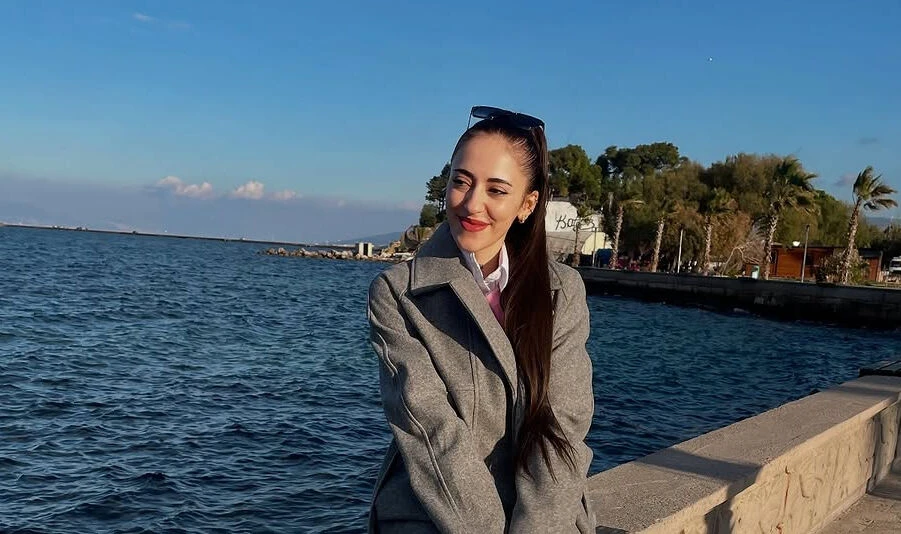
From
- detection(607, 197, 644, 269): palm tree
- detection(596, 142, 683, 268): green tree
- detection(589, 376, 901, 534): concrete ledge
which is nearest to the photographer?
detection(589, 376, 901, 534): concrete ledge

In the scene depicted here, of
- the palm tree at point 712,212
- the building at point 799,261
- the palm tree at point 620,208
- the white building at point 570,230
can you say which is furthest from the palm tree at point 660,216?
the white building at point 570,230

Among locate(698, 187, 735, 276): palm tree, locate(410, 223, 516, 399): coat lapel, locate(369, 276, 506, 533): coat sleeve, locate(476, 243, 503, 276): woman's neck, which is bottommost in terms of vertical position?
locate(369, 276, 506, 533): coat sleeve

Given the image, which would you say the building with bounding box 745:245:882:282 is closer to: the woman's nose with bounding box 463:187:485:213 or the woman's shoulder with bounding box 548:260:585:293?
the woman's shoulder with bounding box 548:260:585:293

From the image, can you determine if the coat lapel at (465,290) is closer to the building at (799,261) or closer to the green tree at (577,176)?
the building at (799,261)

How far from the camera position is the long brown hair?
76.4 inches

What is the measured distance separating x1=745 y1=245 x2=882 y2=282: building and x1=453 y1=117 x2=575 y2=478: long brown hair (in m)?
60.8

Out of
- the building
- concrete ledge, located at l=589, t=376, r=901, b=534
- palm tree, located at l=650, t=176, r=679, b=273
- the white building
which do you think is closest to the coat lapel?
concrete ledge, located at l=589, t=376, r=901, b=534

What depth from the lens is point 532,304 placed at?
204 cm

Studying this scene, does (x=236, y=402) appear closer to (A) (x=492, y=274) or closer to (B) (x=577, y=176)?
(A) (x=492, y=274)

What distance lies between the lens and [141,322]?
2659cm

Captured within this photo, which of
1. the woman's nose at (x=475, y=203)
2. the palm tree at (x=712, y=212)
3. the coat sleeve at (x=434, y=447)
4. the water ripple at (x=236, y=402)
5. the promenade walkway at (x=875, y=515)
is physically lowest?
the water ripple at (x=236, y=402)

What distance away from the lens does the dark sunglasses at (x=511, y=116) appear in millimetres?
2077

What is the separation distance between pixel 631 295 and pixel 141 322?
36.4 meters

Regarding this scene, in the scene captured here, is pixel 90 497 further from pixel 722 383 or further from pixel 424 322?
pixel 722 383
